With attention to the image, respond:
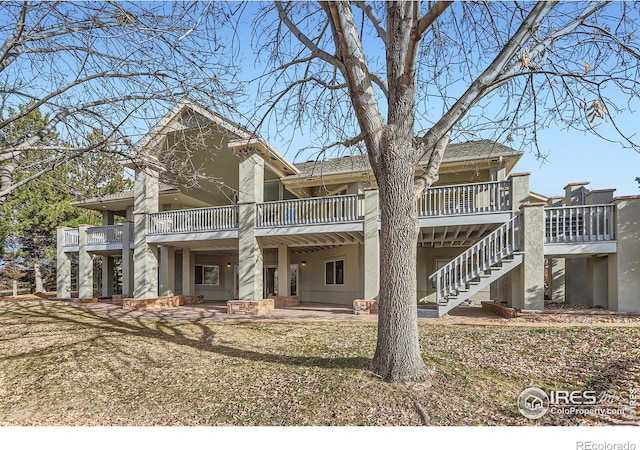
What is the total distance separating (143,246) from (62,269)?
8069 mm

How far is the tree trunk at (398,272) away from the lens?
5.07 meters

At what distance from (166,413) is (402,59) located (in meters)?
6.06

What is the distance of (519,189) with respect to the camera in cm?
1080

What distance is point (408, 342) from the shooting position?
5082mm

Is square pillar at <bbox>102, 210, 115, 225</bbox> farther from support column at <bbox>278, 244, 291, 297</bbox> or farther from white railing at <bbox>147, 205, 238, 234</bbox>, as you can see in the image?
support column at <bbox>278, 244, 291, 297</bbox>

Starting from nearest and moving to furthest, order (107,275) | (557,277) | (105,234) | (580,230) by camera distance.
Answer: (580,230) < (557,277) < (105,234) < (107,275)

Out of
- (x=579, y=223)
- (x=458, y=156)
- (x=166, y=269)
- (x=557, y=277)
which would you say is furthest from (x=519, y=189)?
(x=166, y=269)

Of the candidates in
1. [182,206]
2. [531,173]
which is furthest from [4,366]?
[531,173]

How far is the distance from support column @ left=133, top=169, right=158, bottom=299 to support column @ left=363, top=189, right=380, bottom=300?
9.27 metres

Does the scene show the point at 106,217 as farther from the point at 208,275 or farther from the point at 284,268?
the point at 284,268

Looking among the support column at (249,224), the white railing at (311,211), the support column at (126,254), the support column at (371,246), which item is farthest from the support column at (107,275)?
the support column at (371,246)

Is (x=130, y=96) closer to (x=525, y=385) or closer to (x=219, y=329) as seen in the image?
(x=219, y=329)

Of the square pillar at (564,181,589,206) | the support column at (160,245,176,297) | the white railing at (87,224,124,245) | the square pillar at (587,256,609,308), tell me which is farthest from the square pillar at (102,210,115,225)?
the square pillar at (587,256,609,308)
